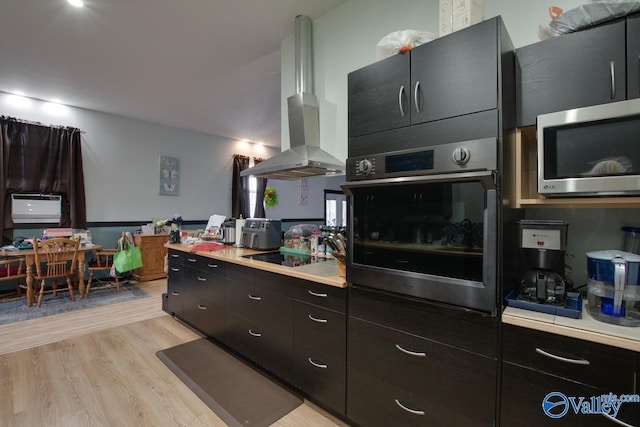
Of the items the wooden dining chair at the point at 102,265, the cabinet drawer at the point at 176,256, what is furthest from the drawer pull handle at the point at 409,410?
the wooden dining chair at the point at 102,265

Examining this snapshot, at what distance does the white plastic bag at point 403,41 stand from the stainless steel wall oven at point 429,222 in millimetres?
595

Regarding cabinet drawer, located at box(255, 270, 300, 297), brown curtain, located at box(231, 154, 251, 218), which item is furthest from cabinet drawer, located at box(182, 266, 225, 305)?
brown curtain, located at box(231, 154, 251, 218)

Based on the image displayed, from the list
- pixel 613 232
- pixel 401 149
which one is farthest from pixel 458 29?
pixel 613 232

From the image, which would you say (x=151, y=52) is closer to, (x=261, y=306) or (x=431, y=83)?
(x=261, y=306)

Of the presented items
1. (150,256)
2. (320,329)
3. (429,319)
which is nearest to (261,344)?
(320,329)

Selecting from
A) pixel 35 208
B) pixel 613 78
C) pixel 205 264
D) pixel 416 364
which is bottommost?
pixel 416 364

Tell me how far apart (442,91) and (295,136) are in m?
1.44

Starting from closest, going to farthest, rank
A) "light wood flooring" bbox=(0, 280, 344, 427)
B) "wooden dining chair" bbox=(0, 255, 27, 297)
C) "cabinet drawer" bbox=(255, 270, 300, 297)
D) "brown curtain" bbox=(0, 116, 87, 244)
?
"light wood flooring" bbox=(0, 280, 344, 427), "cabinet drawer" bbox=(255, 270, 300, 297), "wooden dining chair" bbox=(0, 255, 27, 297), "brown curtain" bbox=(0, 116, 87, 244)

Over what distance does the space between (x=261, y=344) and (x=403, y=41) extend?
6.82 ft

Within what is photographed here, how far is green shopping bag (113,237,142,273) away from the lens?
431 cm

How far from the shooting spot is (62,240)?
3.71 m

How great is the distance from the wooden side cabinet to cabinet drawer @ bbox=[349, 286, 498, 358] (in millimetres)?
4583

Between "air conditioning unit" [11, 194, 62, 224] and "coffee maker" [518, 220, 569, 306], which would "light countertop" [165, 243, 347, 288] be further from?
"air conditioning unit" [11, 194, 62, 224]

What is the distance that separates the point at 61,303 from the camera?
384 cm
